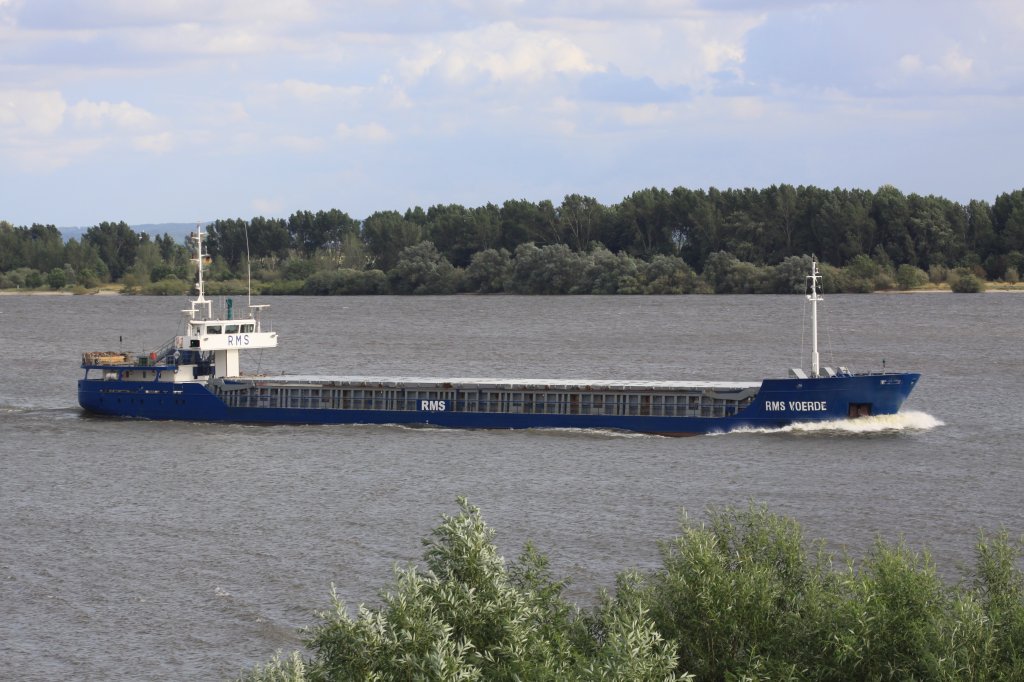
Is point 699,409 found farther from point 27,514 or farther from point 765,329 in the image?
point 765,329

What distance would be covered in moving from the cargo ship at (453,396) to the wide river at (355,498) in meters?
0.94

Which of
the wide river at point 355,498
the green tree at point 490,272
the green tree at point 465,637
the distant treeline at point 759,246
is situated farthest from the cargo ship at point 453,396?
the green tree at point 490,272

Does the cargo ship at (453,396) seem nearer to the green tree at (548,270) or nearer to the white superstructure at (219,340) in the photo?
the white superstructure at (219,340)

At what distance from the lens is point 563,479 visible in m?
51.9

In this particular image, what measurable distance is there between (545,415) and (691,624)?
3871cm

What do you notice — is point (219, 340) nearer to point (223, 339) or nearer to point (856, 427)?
point (223, 339)

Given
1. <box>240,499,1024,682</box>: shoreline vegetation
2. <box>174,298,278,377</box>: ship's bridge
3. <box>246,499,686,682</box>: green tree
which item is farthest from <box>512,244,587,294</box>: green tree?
<box>246,499,686,682</box>: green tree

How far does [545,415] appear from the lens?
63.3 m

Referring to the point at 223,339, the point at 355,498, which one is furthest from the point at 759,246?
the point at 355,498

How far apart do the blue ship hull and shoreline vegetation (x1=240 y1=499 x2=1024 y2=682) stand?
32778mm

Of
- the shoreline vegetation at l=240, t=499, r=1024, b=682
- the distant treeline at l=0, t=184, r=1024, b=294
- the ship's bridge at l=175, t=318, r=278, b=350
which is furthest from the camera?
the distant treeline at l=0, t=184, r=1024, b=294

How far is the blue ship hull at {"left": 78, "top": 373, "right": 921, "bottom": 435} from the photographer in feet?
193

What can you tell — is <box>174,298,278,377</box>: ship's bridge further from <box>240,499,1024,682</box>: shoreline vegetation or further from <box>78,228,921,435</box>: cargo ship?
<box>240,499,1024,682</box>: shoreline vegetation

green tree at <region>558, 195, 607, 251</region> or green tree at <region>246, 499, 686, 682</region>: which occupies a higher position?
green tree at <region>558, 195, 607, 251</region>
